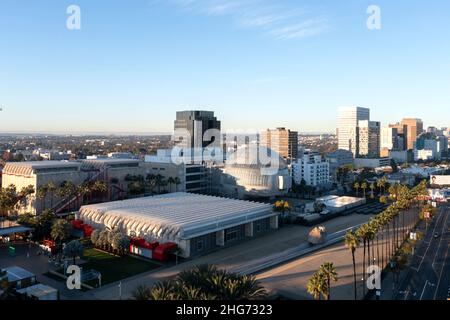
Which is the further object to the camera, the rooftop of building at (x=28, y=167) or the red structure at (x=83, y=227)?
the rooftop of building at (x=28, y=167)

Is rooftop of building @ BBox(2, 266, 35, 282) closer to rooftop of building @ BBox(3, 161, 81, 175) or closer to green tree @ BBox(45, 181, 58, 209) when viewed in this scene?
green tree @ BBox(45, 181, 58, 209)

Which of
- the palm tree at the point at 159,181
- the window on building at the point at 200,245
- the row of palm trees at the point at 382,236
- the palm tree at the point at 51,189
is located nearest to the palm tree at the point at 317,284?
the row of palm trees at the point at 382,236

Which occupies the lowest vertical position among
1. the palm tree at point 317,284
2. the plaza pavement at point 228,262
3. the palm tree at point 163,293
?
the plaza pavement at point 228,262

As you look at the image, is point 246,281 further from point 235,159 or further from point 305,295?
point 235,159

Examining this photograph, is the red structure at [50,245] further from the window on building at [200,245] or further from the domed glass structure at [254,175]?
the domed glass structure at [254,175]

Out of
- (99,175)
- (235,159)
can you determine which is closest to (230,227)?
(99,175)

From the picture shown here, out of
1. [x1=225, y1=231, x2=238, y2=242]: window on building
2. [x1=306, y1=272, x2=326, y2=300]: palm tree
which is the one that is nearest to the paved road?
[x1=306, y1=272, x2=326, y2=300]: palm tree

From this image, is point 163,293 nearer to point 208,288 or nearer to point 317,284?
point 208,288
